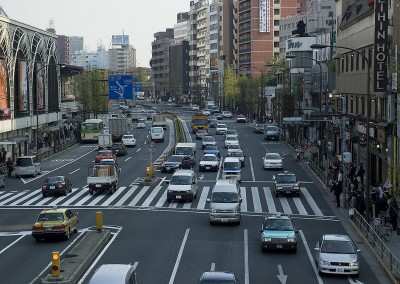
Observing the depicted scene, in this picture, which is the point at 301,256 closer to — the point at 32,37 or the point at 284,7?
the point at 32,37

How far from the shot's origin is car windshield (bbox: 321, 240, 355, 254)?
91.4 feet

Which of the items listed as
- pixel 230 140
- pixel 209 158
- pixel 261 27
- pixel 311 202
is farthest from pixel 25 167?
pixel 261 27

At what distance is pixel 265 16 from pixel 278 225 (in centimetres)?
15893

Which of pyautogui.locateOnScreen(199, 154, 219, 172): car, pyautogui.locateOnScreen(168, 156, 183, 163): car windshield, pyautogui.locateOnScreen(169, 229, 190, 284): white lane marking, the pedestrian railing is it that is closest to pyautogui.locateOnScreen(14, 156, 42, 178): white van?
pyautogui.locateOnScreen(168, 156, 183, 163): car windshield

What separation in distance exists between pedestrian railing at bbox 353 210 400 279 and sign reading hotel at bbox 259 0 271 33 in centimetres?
15104

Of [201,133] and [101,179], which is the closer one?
[101,179]

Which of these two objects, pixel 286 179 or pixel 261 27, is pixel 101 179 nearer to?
pixel 286 179

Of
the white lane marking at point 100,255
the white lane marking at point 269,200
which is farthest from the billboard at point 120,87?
the white lane marking at point 100,255

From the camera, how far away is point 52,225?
33.3 metres

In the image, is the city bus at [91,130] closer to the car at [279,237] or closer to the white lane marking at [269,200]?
the white lane marking at [269,200]

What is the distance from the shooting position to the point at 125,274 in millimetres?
19984

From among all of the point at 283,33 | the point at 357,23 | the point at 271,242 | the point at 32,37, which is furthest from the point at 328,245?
the point at 283,33

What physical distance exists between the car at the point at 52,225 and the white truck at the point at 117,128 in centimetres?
6169

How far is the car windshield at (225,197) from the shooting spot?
38688mm
